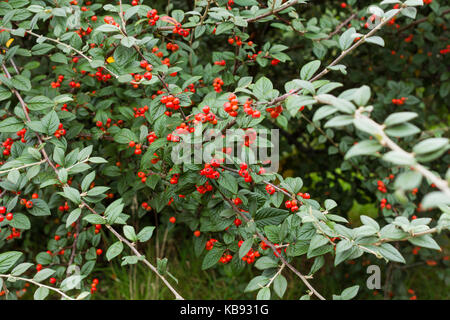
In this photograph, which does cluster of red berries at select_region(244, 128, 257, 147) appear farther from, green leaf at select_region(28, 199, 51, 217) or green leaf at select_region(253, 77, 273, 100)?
green leaf at select_region(28, 199, 51, 217)

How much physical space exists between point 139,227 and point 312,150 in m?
1.40

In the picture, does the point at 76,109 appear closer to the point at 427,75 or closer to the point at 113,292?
the point at 113,292

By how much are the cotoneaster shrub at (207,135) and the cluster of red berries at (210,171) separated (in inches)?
0.4

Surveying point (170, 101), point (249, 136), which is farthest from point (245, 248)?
point (170, 101)

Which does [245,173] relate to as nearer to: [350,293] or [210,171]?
[210,171]

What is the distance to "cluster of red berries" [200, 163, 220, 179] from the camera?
129cm

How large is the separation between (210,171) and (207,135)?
0.37 ft

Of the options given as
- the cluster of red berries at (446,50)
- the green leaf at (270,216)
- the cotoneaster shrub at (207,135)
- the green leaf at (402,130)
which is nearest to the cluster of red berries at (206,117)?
the cotoneaster shrub at (207,135)

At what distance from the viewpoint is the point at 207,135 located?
1307mm

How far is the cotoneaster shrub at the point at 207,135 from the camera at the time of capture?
118cm

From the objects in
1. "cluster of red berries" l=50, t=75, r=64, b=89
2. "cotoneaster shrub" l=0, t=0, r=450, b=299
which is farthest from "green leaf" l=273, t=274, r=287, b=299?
"cluster of red berries" l=50, t=75, r=64, b=89

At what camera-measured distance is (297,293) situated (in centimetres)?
268

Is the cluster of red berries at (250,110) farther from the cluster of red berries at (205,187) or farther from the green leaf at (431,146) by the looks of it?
the green leaf at (431,146)
